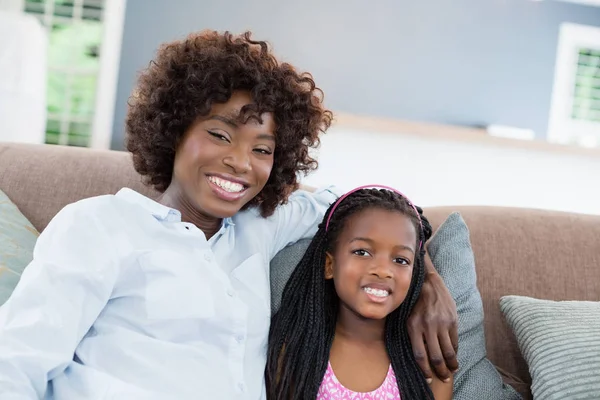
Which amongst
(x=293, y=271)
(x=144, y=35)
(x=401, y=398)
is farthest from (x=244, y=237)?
(x=144, y=35)

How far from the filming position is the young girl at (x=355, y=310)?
60.0 inches

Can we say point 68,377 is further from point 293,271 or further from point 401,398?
point 401,398

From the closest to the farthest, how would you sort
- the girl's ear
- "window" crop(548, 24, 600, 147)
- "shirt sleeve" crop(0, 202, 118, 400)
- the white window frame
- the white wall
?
1. "shirt sleeve" crop(0, 202, 118, 400)
2. the girl's ear
3. the white wall
4. the white window frame
5. "window" crop(548, 24, 600, 147)

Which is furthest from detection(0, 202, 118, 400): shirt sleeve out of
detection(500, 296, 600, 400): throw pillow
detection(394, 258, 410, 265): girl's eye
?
detection(500, 296, 600, 400): throw pillow

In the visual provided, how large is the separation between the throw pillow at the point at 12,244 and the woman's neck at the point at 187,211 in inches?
11.9

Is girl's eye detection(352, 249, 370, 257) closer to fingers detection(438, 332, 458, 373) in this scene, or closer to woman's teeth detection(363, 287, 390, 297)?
woman's teeth detection(363, 287, 390, 297)

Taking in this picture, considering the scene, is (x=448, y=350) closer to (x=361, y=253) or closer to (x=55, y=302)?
(x=361, y=253)

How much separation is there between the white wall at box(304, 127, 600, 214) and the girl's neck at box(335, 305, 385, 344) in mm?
2559

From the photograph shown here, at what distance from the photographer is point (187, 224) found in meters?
1.45

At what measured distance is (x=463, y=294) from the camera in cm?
166

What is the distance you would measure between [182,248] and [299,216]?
0.40 m

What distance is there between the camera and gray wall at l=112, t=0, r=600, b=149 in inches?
275

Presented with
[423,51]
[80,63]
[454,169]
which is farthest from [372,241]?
[80,63]

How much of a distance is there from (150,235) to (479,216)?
94cm
